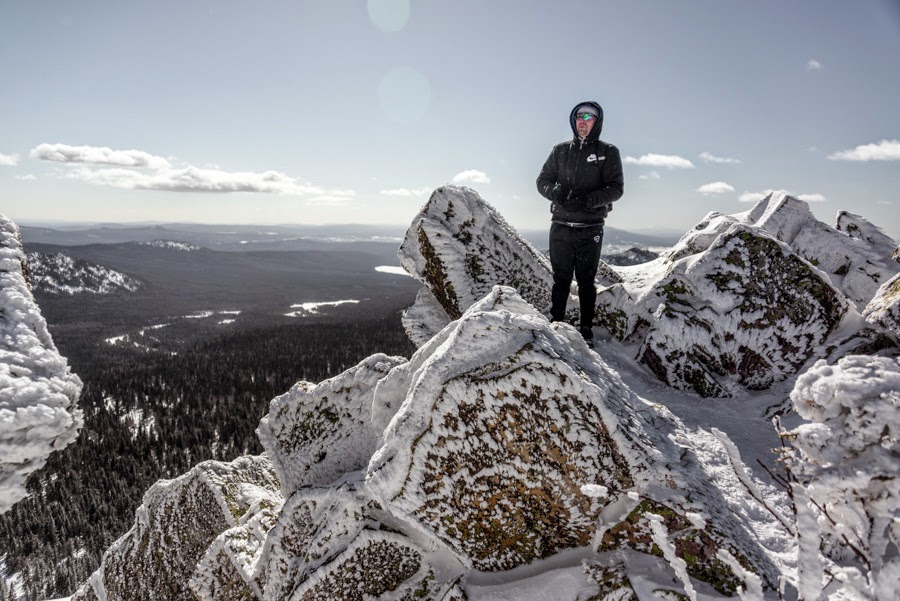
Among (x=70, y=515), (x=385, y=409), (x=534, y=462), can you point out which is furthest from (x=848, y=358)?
(x=70, y=515)

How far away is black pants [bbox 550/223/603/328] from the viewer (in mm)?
6777

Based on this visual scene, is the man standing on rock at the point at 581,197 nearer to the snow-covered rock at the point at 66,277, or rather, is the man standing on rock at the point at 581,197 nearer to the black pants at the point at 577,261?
the black pants at the point at 577,261

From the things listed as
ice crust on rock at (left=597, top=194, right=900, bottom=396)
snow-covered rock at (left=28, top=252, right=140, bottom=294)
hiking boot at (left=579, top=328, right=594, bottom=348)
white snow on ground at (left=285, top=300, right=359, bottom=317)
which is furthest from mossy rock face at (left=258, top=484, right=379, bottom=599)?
snow-covered rock at (left=28, top=252, right=140, bottom=294)

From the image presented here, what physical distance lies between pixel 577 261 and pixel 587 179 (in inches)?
50.8

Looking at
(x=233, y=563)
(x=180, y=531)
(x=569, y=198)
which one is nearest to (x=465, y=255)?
(x=569, y=198)

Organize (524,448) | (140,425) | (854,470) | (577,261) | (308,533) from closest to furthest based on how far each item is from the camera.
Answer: (854,470), (524,448), (308,533), (577,261), (140,425)

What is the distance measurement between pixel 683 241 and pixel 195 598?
38.4 feet

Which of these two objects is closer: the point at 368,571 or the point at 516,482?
the point at 516,482

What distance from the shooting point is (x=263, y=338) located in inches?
4013

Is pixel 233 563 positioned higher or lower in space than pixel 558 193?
lower

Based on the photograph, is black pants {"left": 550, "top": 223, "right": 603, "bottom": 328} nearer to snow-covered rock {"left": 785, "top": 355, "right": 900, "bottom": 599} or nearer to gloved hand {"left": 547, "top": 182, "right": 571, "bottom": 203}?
gloved hand {"left": 547, "top": 182, "right": 571, "bottom": 203}

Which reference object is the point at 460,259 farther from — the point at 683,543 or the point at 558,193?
the point at 683,543

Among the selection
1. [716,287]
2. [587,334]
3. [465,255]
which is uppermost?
[465,255]

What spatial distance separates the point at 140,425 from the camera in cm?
5856
